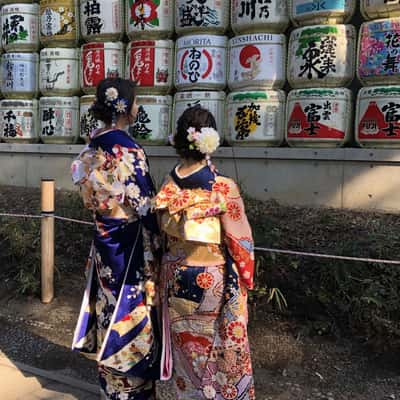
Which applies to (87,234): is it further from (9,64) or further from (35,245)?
(9,64)

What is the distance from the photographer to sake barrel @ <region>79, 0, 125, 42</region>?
5.43 meters

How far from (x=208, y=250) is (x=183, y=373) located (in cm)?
63

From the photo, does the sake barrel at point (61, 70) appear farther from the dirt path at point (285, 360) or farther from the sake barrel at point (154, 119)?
the dirt path at point (285, 360)

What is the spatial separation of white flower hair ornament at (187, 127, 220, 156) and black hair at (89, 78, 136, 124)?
1.68 feet

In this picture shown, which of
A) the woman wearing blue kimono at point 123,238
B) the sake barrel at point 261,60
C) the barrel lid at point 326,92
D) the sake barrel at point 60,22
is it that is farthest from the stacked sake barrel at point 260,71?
the woman wearing blue kimono at point 123,238

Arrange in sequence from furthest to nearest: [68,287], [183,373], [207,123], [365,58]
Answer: [68,287]
[365,58]
[183,373]
[207,123]

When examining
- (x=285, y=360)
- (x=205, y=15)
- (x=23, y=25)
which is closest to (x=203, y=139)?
(x=285, y=360)

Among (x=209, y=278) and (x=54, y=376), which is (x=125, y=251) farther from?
(x=54, y=376)

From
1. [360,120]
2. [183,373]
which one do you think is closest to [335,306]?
[183,373]

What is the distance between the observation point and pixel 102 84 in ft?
8.38

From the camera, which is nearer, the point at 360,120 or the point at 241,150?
the point at 360,120

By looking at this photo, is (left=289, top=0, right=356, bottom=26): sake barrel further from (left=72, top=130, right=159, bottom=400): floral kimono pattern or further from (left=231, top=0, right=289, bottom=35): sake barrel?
(left=72, top=130, right=159, bottom=400): floral kimono pattern

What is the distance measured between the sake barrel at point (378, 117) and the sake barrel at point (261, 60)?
0.80 meters

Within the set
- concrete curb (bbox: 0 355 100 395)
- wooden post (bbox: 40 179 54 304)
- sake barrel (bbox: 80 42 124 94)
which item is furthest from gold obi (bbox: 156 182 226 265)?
sake barrel (bbox: 80 42 124 94)
